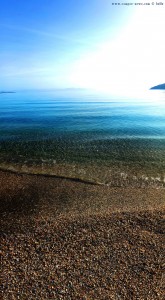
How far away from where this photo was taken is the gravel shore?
6672 mm

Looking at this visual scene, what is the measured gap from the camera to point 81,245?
328 inches

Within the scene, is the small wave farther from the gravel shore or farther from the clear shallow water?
the gravel shore

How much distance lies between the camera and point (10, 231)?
9.20 meters

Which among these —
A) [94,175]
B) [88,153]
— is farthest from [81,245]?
[88,153]

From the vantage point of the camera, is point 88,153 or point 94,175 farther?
point 88,153

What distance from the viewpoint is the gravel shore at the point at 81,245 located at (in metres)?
6.67

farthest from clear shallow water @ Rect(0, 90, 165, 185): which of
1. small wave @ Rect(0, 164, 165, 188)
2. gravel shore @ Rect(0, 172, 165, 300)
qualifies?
gravel shore @ Rect(0, 172, 165, 300)

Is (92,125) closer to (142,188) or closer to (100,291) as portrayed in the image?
(142,188)

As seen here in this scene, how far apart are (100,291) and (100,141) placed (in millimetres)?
20854

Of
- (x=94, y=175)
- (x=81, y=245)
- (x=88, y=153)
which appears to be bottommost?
(x=81, y=245)

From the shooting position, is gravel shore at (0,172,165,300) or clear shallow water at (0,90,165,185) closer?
gravel shore at (0,172,165,300)

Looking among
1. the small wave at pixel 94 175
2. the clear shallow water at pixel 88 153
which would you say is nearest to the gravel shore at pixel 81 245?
the small wave at pixel 94 175

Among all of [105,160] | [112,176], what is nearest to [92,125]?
[105,160]

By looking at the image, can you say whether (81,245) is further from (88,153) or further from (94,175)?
(88,153)
